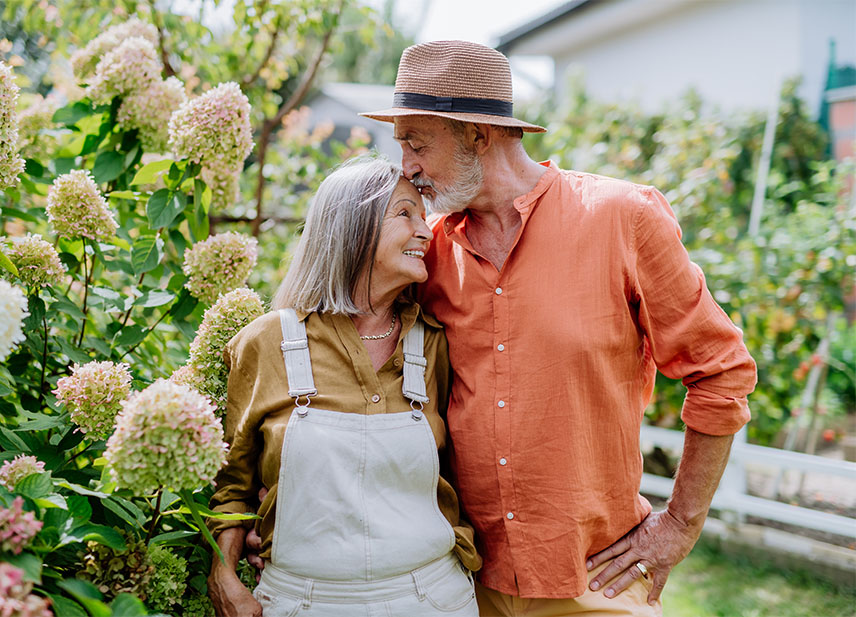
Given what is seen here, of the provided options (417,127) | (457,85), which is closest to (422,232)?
(417,127)

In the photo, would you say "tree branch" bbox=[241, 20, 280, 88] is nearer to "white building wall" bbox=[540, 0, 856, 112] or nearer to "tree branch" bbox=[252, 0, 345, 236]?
"tree branch" bbox=[252, 0, 345, 236]

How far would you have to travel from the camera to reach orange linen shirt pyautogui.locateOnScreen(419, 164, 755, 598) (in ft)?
6.95

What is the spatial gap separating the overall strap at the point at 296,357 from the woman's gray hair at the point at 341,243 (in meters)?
0.09

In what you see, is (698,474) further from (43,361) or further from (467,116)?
(43,361)

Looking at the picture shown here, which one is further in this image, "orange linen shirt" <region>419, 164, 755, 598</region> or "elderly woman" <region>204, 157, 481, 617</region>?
"orange linen shirt" <region>419, 164, 755, 598</region>

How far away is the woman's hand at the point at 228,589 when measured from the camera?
1.98 m

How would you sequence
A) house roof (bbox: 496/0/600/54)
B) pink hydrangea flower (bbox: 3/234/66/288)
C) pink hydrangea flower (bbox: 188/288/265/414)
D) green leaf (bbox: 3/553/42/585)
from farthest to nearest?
house roof (bbox: 496/0/600/54)
pink hydrangea flower (bbox: 188/288/265/414)
pink hydrangea flower (bbox: 3/234/66/288)
green leaf (bbox: 3/553/42/585)

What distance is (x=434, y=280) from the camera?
2400 millimetres

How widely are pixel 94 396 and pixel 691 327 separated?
154 cm

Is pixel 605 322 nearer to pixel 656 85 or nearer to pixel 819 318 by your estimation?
pixel 819 318

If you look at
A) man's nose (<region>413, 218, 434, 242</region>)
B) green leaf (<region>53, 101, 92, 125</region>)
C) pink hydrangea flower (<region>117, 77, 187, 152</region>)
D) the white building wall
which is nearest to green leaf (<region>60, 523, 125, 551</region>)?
man's nose (<region>413, 218, 434, 242</region>)

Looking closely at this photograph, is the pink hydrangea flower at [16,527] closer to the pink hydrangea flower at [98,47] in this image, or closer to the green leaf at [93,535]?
the green leaf at [93,535]

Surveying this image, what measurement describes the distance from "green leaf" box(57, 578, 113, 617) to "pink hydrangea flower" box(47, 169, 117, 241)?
3.41 ft

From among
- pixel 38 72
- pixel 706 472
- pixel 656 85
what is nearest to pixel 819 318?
pixel 706 472
